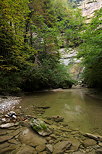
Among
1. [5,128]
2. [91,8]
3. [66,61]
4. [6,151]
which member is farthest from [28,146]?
[91,8]

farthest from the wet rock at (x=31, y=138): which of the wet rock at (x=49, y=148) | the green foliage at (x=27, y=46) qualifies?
the green foliage at (x=27, y=46)

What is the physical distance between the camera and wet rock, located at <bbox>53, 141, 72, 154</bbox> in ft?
4.97

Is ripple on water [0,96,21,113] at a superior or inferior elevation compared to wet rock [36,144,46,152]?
superior

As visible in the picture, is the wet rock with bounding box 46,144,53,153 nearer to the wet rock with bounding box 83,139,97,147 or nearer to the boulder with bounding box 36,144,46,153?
the boulder with bounding box 36,144,46,153

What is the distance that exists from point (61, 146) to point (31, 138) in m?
0.58

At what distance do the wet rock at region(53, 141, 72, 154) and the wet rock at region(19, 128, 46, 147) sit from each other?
26 centimetres

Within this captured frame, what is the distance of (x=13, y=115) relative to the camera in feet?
9.04

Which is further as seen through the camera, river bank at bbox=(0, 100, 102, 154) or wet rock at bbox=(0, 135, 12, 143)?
wet rock at bbox=(0, 135, 12, 143)

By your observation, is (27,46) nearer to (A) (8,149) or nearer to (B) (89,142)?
(A) (8,149)

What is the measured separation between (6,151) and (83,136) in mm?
1409

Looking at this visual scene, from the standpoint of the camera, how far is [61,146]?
64.0 inches

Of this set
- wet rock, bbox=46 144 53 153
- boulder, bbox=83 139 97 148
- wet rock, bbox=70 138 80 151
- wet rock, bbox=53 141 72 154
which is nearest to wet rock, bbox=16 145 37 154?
wet rock, bbox=46 144 53 153

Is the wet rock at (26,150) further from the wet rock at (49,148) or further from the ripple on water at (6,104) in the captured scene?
the ripple on water at (6,104)

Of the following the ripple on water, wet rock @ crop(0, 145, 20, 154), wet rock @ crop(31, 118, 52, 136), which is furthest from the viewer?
the ripple on water
